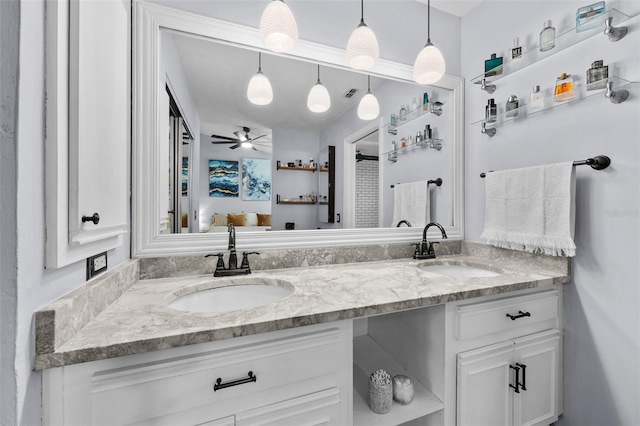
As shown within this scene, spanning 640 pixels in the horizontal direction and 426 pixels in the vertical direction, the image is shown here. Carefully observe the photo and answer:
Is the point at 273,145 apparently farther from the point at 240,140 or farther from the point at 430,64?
the point at 430,64

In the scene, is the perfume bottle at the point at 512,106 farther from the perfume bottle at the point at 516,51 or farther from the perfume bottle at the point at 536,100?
the perfume bottle at the point at 516,51

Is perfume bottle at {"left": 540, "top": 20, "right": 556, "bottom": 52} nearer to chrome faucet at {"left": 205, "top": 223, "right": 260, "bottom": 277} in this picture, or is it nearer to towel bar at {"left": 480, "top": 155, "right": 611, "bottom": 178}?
towel bar at {"left": 480, "top": 155, "right": 611, "bottom": 178}

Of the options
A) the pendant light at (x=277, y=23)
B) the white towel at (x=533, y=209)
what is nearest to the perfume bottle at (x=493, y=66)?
the white towel at (x=533, y=209)

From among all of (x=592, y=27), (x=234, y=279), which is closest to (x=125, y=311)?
(x=234, y=279)

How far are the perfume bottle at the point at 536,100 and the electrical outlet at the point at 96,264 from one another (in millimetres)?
1919

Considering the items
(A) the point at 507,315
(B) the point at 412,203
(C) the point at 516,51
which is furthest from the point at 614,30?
(A) the point at 507,315

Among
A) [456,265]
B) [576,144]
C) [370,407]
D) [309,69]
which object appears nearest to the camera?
[370,407]

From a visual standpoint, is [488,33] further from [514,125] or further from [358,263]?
[358,263]

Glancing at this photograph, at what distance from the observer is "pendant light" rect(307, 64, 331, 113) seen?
1469mm

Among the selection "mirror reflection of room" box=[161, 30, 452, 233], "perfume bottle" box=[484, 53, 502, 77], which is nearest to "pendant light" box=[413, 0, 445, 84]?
"mirror reflection of room" box=[161, 30, 452, 233]

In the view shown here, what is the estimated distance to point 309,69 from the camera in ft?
4.79

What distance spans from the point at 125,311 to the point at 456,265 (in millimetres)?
1563

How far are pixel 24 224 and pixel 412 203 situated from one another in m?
1.66

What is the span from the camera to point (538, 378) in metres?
1.19
